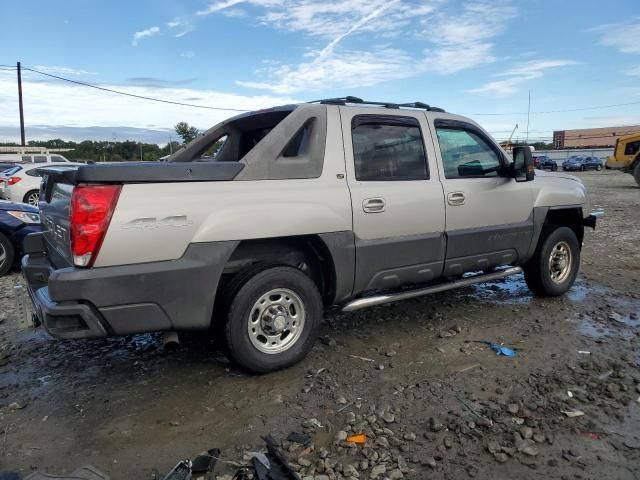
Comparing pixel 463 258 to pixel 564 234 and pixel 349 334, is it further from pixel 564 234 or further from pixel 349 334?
pixel 564 234

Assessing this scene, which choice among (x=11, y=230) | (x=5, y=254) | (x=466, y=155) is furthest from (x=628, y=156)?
(x=5, y=254)

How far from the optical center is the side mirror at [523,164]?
4.66 metres

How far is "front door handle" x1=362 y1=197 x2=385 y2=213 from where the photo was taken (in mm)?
3818

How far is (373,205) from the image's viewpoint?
152 inches

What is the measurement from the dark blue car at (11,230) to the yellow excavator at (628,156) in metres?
22.6

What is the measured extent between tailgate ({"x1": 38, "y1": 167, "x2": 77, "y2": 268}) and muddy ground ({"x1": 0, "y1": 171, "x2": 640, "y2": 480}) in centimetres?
97

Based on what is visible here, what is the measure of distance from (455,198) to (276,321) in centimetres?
199

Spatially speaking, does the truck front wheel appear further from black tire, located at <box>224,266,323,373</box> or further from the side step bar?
black tire, located at <box>224,266,323,373</box>

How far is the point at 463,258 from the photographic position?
4.54m

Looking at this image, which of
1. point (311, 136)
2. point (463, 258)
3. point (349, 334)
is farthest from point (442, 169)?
point (349, 334)

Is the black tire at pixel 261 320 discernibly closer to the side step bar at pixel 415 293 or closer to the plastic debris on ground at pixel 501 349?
the side step bar at pixel 415 293

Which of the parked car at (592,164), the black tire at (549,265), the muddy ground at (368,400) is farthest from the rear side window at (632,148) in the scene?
the parked car at (592,164)

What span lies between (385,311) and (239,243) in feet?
7.41

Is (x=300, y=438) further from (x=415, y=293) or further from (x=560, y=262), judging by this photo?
(x=560, y=262)
